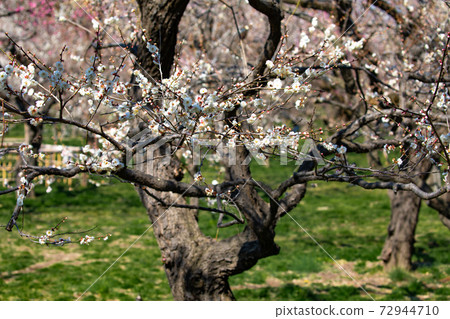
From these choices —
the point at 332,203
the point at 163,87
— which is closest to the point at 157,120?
the point at 163,87

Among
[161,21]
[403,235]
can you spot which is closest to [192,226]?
[161,21]

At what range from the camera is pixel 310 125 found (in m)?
2.80

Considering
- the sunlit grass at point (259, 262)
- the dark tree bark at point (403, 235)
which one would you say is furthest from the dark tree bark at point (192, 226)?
the dark tree bark at point (403, 235)

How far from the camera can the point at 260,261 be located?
7.72m

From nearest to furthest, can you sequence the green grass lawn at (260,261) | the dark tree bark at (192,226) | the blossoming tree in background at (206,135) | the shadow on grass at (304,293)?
1. the blossoming tree in background at (206,135)
2. the dark tree bark at (192,226)
3. the shadow on grass at (304,293)
4. the green grass lawn at (260,261)

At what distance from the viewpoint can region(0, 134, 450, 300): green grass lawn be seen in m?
6.34

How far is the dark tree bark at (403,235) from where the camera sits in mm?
7316

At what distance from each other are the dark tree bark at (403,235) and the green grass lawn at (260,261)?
225 millimetres

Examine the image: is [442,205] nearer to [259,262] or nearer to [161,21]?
[259,262]

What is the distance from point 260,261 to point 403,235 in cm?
233

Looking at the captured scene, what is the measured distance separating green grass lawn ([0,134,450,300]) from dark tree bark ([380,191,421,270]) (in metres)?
0.23

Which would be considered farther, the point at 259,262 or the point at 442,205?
the point at 259,262

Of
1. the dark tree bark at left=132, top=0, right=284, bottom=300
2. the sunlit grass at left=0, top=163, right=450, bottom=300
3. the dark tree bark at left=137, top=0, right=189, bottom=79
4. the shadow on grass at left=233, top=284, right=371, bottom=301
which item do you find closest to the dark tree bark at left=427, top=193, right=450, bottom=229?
the sunlit grass at left=0, top=163, right=450, bottom=300

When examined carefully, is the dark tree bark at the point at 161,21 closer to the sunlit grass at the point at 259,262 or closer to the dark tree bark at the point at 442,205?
the sunlit grass at the point at 259,262
